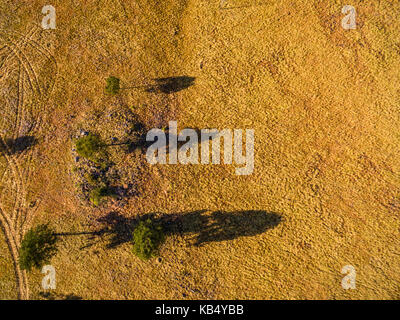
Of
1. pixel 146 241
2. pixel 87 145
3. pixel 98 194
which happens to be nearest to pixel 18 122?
pixel 87 145

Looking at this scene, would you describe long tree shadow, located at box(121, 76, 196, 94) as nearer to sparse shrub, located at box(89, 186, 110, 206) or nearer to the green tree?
sparse shrub, located at box(89, 186, 110, 206)

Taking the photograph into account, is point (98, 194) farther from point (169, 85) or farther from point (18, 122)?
point (169, 85)

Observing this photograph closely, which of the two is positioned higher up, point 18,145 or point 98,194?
point 18,145

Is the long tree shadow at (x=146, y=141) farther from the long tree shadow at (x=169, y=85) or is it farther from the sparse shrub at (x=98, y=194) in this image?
the sparse shrub at (x=98, y=194)

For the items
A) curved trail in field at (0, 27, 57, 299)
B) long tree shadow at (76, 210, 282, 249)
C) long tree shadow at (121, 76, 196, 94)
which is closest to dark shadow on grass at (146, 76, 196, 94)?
long tree shadow at (121, 76, 196, 94)

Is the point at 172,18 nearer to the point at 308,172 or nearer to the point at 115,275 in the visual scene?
the point at 308,172

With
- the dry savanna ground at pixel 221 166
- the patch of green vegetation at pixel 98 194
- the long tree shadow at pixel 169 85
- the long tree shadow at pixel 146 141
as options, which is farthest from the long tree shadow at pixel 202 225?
the long tree shadow at pixel 169 85
